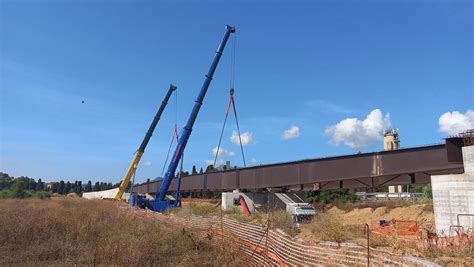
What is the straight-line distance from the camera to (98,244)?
46.8 ft

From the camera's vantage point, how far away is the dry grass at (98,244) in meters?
12.8

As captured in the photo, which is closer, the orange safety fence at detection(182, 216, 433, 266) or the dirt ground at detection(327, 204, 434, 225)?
the orange safety fence at detection(182, 216, 433, 266)

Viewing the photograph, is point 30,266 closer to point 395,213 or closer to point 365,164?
point 365,164

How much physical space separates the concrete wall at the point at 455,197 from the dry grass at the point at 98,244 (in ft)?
32.3

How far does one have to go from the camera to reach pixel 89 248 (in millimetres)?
14109

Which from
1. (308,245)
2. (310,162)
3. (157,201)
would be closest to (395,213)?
(310,162)

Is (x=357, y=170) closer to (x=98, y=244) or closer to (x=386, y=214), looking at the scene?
(x=386, y=214)

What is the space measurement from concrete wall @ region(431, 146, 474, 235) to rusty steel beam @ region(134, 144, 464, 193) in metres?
2.21

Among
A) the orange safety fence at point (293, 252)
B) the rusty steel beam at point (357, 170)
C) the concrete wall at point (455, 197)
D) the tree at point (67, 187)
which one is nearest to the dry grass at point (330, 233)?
the orange safety fence at point (293, 252)

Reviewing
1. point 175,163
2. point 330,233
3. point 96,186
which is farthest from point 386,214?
point 96,186

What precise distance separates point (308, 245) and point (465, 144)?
11.4 metres

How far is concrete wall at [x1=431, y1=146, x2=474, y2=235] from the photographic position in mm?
16625

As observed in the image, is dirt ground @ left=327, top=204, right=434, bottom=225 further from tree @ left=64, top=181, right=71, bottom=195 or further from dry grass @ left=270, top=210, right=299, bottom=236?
tree @ left=64, top=181, right=71, bottom=195

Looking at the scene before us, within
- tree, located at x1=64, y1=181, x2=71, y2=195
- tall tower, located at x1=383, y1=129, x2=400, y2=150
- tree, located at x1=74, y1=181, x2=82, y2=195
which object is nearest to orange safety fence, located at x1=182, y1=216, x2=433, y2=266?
tall tower, located at x1=383, y1=129, x2=400, y2=150
